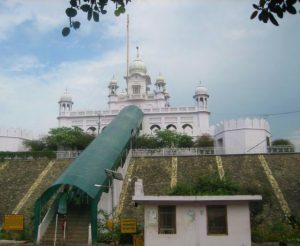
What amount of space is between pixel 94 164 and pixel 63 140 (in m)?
21.1

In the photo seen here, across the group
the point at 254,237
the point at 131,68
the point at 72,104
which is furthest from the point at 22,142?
the point at 254,237

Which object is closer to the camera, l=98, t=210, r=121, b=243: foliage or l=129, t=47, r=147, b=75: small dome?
l=98, t=210, r=121, b=243: foliage

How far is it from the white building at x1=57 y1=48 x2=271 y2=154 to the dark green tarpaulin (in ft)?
46.7

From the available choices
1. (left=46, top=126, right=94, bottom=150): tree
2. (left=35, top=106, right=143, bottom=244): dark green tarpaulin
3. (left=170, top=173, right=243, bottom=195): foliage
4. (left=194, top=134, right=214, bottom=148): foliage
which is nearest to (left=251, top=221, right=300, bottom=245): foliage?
(left=170, top=173, right=243, bottom=195): foliage

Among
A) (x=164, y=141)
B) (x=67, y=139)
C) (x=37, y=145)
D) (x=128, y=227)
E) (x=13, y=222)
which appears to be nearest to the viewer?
(x=128, y=227)

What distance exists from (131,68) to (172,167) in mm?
27699

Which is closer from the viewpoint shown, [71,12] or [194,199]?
[71,12]

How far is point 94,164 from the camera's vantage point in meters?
21.9

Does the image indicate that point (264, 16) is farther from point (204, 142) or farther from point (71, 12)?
point (204, 142)

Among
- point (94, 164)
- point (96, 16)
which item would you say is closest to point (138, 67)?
point (94, 164)

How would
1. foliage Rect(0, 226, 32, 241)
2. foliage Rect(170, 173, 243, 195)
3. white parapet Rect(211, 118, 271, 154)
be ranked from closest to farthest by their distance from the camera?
foliage Rect(170, 173, 243, 195) → foliage Rect(0, 226, 32, 241) → white parapet Rect(211, 118, 271, 154)

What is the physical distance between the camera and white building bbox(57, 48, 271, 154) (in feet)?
136

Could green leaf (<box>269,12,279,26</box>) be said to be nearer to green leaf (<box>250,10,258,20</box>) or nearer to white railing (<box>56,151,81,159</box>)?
green leaf (<box>250,10,258,20</box>)

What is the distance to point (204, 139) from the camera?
4203 cm
